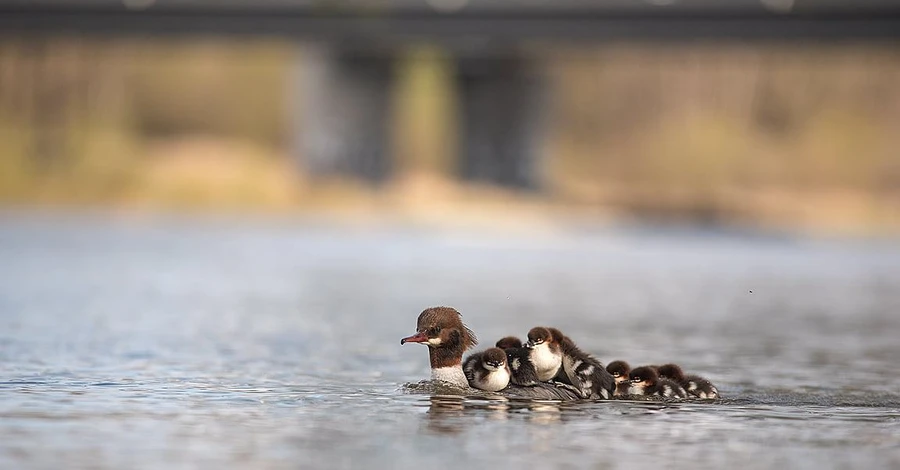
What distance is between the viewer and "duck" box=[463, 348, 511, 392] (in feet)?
41.3

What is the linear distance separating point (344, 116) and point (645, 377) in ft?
156

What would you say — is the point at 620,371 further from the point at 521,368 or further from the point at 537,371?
the point at 521,368

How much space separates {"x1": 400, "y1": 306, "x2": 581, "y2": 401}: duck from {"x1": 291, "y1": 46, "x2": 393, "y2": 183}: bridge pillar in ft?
152

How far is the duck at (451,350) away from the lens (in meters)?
12.5

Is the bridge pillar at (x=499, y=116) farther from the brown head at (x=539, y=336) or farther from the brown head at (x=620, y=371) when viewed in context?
the brown head at (x=539, y=336)

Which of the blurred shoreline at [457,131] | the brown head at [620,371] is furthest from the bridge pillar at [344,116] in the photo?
the brown head at [620,371]

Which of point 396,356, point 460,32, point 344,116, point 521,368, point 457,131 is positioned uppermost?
point 460,32

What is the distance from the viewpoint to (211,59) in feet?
302

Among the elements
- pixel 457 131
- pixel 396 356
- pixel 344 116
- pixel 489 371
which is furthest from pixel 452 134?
pixel 489 371

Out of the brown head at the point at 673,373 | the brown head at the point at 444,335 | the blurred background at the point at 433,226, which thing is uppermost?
the blurred background at the point at 433,226

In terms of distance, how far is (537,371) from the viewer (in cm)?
1302

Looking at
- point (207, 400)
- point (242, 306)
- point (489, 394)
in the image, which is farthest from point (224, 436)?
point (242, 306)

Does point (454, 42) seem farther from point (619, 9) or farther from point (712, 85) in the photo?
point (712, 85)

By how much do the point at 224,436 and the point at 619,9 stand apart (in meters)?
44.5
